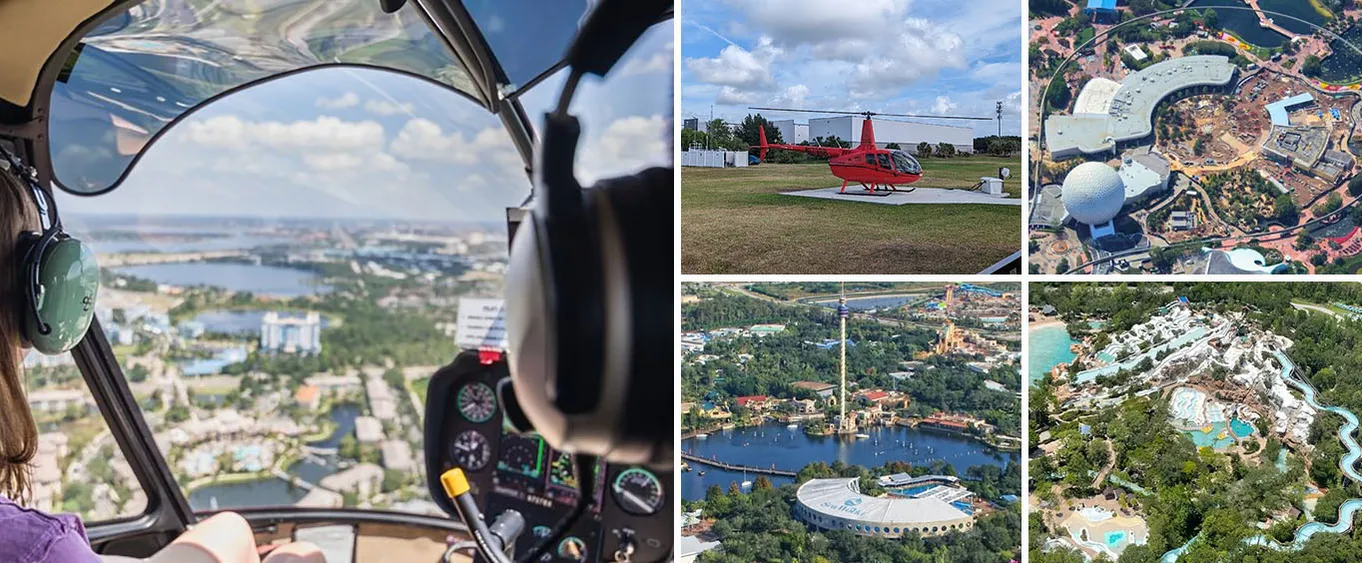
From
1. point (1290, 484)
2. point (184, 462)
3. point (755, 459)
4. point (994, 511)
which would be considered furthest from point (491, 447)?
point (1290, 484)

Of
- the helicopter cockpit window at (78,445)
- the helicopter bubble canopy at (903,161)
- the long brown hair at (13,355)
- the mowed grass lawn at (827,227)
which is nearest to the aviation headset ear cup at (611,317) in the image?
the mowed grass lawn at (827,227)

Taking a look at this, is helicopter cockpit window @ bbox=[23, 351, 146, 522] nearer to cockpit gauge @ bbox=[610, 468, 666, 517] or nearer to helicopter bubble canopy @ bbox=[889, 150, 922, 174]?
cockpit gauge @ bbox=[610, 468, 666, 517]

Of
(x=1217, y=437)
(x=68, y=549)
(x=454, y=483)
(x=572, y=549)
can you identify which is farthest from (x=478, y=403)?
(x=1217, y=437)

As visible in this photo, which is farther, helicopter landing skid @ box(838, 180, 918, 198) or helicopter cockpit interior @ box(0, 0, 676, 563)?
helicopter landing skid @ box(838, 180, 918, 198)

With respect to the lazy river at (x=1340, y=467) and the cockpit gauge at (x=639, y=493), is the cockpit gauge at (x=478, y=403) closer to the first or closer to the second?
the cockpit gauge at (x=639, y=493)

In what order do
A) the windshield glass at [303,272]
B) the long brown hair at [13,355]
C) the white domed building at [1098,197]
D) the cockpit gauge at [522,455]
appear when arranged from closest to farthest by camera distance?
the long brown hair at [13,355] → the white domed building at [1098,197] → the cockpit gauge at [522,455] → the windshield glass at [303,272]

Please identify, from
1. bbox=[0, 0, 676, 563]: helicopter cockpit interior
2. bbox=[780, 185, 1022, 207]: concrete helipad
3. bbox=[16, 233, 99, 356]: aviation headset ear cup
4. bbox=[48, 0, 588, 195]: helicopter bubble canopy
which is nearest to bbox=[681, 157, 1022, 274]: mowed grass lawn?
bbox=[780, 185, 1022, 207]: concrete helipad
